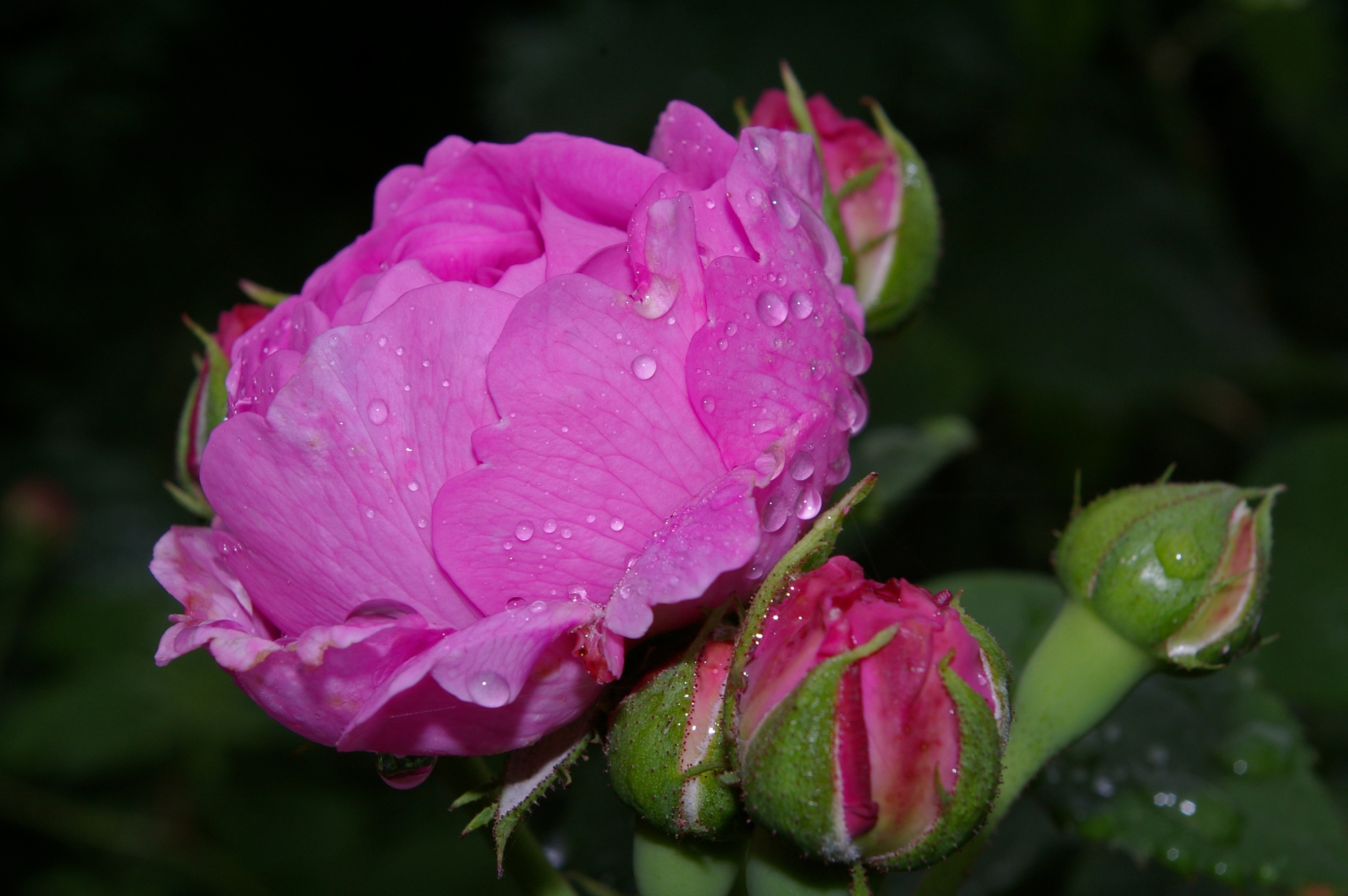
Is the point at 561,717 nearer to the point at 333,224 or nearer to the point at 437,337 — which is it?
the point at 437,337

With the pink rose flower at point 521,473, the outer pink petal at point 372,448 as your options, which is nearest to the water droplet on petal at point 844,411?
the pink rose flower at point 521,473

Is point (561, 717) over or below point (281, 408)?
below

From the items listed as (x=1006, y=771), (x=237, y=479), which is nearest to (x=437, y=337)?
(x=237, y=479)

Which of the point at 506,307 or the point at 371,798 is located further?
the point at 371,798

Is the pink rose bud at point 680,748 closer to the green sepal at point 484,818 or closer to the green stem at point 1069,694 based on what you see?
the green sepal at point 484,818

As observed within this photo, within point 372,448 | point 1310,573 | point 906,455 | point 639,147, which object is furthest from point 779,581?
point 639,147

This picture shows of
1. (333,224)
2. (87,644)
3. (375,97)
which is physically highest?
(375,97)

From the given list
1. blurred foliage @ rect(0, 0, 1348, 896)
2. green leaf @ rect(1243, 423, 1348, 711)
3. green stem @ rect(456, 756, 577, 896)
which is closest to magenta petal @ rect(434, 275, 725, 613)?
green stem @ rect(456, 756, 577, 896)
